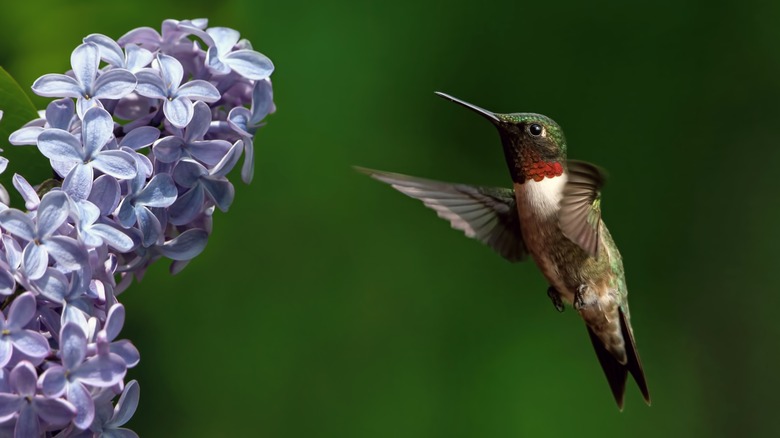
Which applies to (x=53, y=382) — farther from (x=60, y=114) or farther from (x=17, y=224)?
(x=60, y=114)

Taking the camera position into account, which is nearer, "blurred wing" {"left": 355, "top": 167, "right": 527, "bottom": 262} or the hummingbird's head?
the hummingbird's head

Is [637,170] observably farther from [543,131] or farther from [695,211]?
[543,131]

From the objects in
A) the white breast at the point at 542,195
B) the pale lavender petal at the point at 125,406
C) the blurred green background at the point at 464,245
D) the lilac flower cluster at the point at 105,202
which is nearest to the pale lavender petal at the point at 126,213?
the lilac flower cluster at the point at 105,202

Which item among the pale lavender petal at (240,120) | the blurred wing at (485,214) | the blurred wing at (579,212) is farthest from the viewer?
the blurred wing at (485,214)

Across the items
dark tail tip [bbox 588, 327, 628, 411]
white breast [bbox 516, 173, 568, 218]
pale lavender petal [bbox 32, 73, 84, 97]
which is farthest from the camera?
dark tail tip [bbox 588, 327, 628, 411]

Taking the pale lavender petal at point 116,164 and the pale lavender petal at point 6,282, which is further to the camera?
the pale lavender petal at point 116,164

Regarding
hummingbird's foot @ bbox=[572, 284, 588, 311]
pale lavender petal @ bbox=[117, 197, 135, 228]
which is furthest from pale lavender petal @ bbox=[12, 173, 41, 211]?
hummingbird's foot @ bbox=[572, 284, 588, 311]

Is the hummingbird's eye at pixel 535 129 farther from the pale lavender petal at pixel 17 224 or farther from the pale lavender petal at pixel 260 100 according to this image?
the pale lavender petal at pixel 17 224

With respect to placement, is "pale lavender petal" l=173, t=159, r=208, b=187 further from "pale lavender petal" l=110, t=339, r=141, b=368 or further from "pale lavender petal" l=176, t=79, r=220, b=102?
"pale lavender petal" l=110, t=339, r=141, b=368
